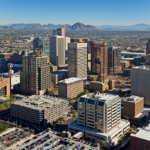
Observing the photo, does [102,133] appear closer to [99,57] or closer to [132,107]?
[132,107]

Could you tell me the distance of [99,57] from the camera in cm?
9588

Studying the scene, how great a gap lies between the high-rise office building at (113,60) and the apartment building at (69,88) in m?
39.0

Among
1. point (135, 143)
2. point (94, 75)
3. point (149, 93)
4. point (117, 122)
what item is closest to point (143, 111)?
point (149, 93)

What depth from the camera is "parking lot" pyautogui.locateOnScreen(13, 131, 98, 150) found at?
34287 mm

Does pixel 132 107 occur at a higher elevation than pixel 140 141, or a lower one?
higher

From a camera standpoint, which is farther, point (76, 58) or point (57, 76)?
point (57, 76)

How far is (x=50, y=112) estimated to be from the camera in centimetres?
4825

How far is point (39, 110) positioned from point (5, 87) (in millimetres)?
20966

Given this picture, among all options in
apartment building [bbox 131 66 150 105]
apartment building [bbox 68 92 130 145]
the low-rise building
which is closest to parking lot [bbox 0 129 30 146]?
apartment building [bbox 68 92 130 145]

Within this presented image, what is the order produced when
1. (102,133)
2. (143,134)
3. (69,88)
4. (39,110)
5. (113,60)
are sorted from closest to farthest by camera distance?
(143,134), (102,133), (39,110), (69,88), (113,60)

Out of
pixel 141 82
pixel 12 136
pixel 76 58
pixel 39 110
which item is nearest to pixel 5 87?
pixel 39 110

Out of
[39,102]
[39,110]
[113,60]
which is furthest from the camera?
[113,60]

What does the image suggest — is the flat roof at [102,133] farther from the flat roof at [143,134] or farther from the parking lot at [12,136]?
the parking lot at [12,136]

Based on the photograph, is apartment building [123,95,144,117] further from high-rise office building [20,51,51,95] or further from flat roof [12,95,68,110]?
high-rise office building [20,51,51,95]
